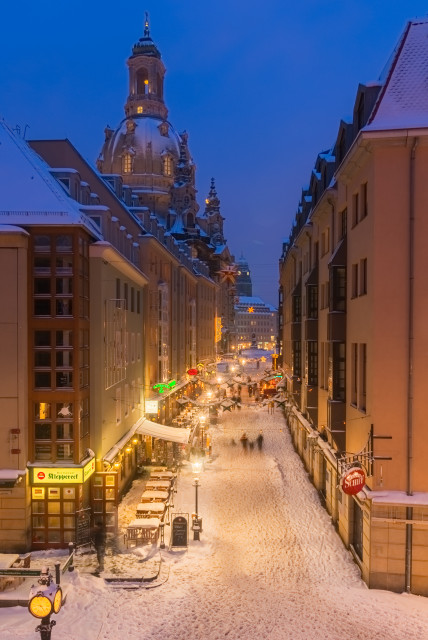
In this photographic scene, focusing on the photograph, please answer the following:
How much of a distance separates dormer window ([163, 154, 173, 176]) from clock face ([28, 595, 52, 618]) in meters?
83.0

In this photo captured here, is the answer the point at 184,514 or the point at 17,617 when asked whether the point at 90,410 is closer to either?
the point at 184,514

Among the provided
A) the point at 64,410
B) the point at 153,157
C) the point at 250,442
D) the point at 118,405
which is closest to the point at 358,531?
the point at 64,410

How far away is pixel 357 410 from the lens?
68.2ft

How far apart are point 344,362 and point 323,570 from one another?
7533 mm

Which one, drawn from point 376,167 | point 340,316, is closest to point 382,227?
point 376,167

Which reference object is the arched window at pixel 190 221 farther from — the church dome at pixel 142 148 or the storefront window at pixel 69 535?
the storefront window at pixel 69 535

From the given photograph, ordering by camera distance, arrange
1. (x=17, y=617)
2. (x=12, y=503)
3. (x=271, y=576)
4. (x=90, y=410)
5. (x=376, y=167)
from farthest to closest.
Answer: (x=90, y=410), (x=12, y=503), (x=271, y=576), (x=376, y=167), (x=17, y=617)

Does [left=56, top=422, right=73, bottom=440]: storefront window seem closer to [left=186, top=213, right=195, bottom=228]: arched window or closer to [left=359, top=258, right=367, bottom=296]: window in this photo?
[left=359, top=258, right=367, bottom=296]: window

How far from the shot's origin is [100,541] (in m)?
23.6

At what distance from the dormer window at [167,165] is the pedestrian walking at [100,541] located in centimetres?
7251

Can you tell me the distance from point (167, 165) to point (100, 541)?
Result: 75.0 meters

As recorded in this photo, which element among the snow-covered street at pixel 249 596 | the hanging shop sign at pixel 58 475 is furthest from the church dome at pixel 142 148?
the hanging shop sign at pixel 58 475

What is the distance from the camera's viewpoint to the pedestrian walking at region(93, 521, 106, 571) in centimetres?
2128

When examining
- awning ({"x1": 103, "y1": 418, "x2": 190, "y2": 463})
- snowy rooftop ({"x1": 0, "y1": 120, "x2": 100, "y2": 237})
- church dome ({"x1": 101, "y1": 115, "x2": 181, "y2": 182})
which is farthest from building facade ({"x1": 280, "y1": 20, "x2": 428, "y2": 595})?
church dome ({"x1": 101, "y1": 115, "x2": 181, "y2": 182})
